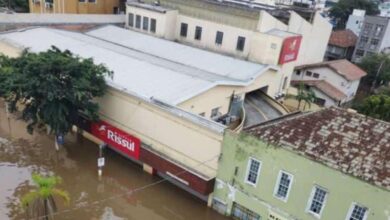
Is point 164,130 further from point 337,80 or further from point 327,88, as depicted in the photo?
point 337,80

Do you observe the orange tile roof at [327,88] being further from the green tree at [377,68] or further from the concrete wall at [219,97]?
the green tree at [377,68]

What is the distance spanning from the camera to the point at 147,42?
3841 cm

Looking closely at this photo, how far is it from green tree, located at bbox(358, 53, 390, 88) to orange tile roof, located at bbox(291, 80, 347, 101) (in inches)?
409

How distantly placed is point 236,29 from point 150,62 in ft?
35.8

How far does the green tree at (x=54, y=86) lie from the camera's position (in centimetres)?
2269

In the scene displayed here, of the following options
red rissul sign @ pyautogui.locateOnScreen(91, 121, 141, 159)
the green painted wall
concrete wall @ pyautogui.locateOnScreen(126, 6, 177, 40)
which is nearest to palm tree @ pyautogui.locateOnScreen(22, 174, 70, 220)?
red rissul sign @ pyautogui.locateOnScreen(91, 121, 141, 159)

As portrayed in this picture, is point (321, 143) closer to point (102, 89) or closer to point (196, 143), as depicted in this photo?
point (196, 143)

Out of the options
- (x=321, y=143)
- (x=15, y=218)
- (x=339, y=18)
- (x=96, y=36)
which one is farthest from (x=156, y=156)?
(x=339, y=18)

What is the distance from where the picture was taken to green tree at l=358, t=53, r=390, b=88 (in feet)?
158

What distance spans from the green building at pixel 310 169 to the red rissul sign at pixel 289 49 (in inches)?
627

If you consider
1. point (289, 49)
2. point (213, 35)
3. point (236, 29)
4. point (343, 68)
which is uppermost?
point (236, 29)

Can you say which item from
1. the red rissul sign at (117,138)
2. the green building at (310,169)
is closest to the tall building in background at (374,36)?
the green building at (310,169)

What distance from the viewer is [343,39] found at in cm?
5906

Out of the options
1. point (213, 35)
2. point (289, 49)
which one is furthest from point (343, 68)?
point (213, 35)
